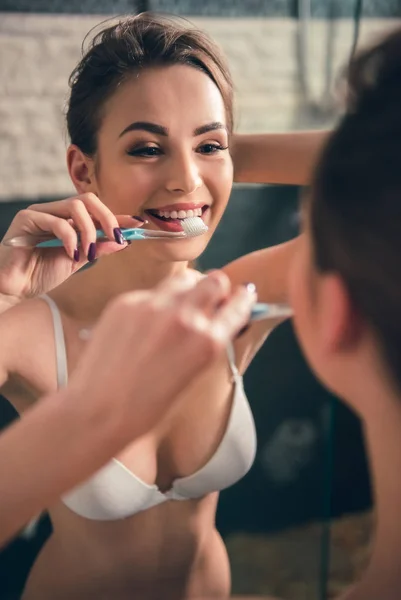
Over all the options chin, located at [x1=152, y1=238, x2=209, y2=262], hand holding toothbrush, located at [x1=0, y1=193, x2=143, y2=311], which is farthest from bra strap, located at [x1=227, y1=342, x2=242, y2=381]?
hand holding toothbrush, located at [x1=0, y1=193, x2=143, y2=311]

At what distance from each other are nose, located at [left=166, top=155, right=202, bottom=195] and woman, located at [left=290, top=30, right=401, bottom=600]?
0.33 m

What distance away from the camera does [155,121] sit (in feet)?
2.44

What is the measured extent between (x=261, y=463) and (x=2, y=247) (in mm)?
550

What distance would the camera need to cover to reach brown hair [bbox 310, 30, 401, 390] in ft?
1.29

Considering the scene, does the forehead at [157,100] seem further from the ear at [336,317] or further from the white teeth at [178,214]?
the ear at [336,317]

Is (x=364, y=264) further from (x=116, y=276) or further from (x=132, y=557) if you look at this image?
(x=132, y=557)

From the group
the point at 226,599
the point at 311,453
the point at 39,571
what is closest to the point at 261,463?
the point at 311,453

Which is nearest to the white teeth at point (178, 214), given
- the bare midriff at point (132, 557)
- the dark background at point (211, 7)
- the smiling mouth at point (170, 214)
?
the smiling mouth at point (170, 214)

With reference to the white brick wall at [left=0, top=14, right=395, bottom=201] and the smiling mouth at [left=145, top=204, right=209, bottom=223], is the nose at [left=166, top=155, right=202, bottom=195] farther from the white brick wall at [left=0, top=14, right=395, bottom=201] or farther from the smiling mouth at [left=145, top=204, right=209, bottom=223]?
the white brick wall at [left=0, top=14, right=395, bottom=201]

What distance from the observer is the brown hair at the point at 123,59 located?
0.75 metres

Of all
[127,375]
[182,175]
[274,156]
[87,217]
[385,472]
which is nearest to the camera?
[127,375]

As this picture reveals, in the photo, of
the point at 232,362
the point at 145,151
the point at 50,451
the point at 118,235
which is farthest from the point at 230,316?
the point at 232,362

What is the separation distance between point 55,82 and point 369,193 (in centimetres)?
52

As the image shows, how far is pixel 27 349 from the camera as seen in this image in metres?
0.77
